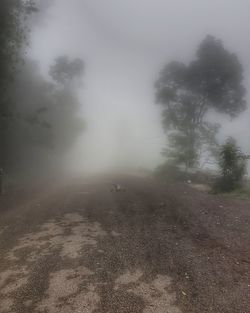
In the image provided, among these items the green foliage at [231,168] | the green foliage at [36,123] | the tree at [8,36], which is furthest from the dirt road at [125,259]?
the green foliage at [36,123]

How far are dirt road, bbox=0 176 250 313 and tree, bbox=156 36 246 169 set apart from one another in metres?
17.0

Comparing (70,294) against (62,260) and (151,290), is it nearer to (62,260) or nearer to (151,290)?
(151,290)

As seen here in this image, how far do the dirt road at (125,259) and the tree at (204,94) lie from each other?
1695cm

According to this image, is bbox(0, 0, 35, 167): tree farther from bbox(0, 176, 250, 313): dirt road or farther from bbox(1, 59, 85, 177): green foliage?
bbox(0, 176, 250, 313): dirt road

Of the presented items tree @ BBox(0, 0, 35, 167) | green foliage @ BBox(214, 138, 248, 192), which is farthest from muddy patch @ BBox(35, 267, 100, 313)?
tree @ BBox(0, 0, 35, 167)

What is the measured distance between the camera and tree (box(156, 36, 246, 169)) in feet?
92.6

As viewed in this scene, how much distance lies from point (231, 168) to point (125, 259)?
1188cm

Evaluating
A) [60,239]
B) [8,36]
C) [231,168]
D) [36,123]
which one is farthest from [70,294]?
[36,123]

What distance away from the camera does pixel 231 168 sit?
55.6 feet

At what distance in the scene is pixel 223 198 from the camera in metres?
14.3

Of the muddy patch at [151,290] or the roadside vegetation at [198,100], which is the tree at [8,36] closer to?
the roadside vegetation at [198,100]

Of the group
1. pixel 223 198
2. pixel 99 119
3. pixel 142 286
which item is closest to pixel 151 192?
pixel 223 198

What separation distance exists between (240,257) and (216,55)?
2554 cm

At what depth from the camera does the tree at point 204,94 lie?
92.6 feet
